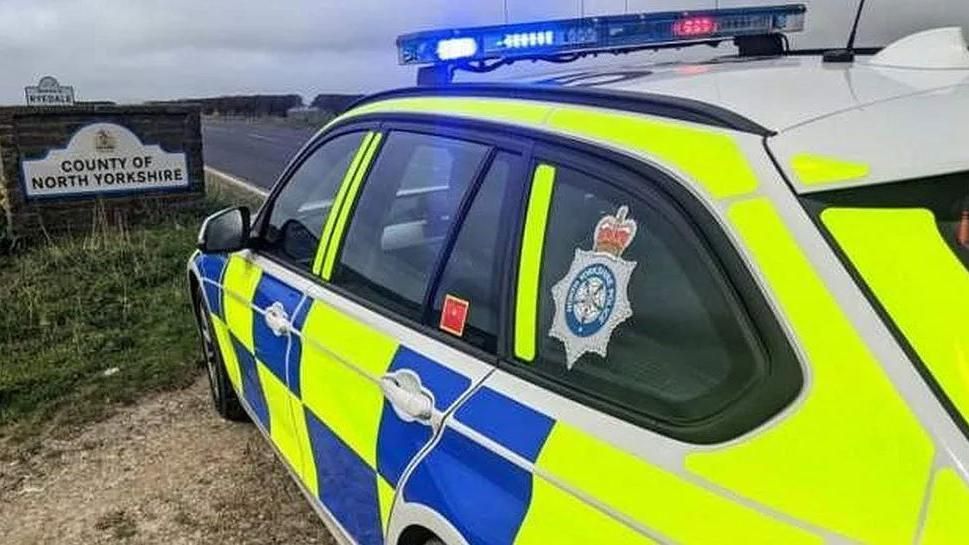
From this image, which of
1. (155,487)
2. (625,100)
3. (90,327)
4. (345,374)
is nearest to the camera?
(625,100)

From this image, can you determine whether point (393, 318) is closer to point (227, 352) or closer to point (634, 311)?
point (634, 311)

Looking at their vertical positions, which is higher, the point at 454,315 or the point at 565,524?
the point at 454,315

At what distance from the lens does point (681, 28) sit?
3117 millimetres

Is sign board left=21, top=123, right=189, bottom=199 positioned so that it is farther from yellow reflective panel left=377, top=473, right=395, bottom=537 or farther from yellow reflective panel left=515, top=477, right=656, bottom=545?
yellow reflective panel left=515, top=477, right=656, bottom=545

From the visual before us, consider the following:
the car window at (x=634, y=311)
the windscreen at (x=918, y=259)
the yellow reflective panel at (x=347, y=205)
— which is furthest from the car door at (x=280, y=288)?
the windscreen at (x=918, y=259)

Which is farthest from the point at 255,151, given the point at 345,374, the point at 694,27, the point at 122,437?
the point at 345,374

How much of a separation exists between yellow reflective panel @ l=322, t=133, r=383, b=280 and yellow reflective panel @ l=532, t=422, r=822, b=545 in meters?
1.42

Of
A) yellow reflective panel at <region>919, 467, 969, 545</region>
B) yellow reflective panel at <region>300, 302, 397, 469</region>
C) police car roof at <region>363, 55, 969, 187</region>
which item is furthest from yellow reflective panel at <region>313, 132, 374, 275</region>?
yellow reflective panel at <region>919, 467, 969, 545</region>

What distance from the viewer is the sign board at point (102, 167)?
11.6 m

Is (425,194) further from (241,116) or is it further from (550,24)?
(241,116)

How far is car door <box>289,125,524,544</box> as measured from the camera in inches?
84.1

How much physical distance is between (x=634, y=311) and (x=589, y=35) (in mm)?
1529

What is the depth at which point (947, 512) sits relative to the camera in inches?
46.8

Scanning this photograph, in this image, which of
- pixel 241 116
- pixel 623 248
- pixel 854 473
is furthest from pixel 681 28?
pixel 241 116
